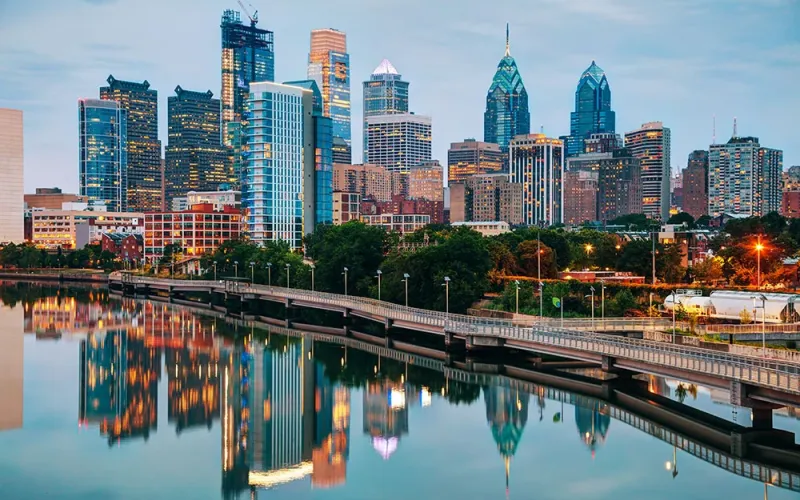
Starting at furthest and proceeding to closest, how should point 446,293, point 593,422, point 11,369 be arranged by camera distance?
1. point 446,293
2. point 11,369
3. point 593,422

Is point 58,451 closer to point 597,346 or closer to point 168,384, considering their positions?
point 168,384

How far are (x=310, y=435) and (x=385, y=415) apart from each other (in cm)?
641

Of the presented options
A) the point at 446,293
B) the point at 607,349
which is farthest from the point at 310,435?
the point at 446,293

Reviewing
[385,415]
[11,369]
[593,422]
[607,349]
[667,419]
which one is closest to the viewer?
[667,419]

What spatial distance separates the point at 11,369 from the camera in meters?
79.3

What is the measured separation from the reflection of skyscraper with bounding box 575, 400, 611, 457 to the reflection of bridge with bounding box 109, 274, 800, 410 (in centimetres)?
381

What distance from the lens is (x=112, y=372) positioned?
3086 inches

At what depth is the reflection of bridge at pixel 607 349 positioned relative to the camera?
164ft

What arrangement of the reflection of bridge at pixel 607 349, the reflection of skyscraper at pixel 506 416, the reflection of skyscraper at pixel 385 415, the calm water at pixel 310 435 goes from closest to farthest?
1. the calm water at pixel 310 435
2. the reflection of bridge at pixel 607 349
3. the reflection of skyscraper at pixel 506 416
4. the reflection of skyscraper at pixel 385 415

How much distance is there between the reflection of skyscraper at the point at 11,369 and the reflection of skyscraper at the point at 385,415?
876 inches

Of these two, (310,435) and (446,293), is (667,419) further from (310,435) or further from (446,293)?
(446,293)

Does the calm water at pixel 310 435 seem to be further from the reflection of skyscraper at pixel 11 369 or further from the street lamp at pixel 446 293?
the street lamp at pixel 446 293

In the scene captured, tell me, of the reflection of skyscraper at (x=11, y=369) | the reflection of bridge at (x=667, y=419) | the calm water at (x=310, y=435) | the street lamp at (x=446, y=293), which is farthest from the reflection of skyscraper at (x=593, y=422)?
the reflection of skyscraper at (x=11, y=369)

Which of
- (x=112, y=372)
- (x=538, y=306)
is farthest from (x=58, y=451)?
(x=538, y=306)
